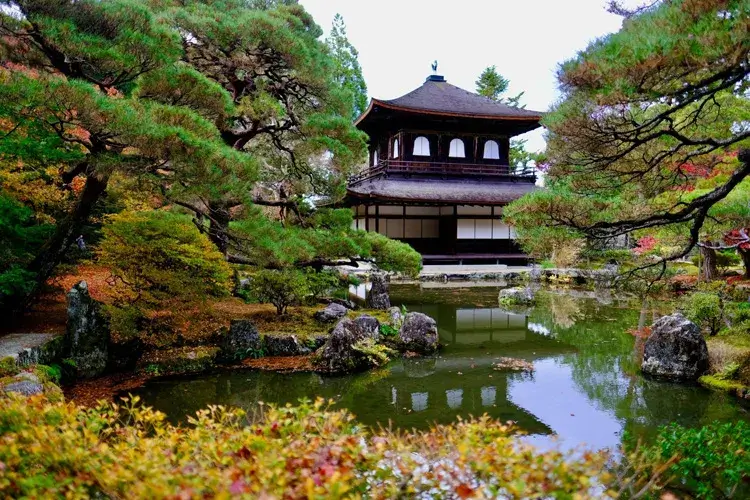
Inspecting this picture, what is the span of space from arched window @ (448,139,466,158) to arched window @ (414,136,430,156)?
1.05 metres

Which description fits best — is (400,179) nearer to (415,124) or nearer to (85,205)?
(415,124)

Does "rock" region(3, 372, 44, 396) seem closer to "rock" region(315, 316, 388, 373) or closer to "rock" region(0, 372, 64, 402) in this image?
"rock" region(0, 372, 64, 402)

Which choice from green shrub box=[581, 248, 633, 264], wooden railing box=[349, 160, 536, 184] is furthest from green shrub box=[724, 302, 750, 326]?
wooden railing box=[349, 160, 536, 184]

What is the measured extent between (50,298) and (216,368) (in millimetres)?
3633

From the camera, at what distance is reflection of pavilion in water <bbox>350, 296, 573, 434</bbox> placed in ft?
17.8

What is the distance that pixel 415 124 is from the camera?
20906 millimetres

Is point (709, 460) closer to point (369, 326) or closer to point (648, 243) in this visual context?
point (369, 326)

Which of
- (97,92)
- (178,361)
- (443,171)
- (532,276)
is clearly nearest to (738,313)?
(178,361)

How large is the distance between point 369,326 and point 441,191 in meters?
13.1

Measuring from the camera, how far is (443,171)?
2111 cm

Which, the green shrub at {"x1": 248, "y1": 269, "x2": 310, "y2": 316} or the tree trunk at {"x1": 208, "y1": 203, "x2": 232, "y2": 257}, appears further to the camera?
the green shrub at {"x1": 248, "y1": 269, "x2": 310, "y2": 316}

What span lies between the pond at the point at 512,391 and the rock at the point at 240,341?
1.81 ft

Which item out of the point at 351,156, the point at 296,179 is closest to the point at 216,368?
the point at 351,156

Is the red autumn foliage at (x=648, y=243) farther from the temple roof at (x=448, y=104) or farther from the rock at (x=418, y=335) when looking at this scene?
the rock at (x=418, y=335)
